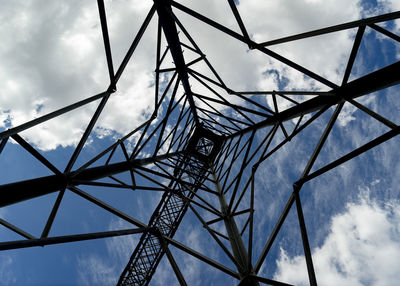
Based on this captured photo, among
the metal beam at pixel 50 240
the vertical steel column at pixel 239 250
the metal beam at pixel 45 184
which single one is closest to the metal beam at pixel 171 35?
the metal beam at pixel 45 184

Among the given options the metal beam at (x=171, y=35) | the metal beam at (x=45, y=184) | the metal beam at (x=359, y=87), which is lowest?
the metal beam at (x=45, y=184)

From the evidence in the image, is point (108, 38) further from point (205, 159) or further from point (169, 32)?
point (205, 159)

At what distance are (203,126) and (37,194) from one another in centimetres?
1129

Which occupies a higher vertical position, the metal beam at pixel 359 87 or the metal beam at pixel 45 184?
the metal beam at pixel 359 87

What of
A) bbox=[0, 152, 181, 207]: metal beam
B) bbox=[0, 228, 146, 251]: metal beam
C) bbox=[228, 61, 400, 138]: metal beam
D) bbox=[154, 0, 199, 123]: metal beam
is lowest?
bbox=[0, 228, 146, 251]: metal beam

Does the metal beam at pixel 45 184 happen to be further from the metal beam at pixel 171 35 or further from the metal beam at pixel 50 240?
the metal beam at pixel 171 35

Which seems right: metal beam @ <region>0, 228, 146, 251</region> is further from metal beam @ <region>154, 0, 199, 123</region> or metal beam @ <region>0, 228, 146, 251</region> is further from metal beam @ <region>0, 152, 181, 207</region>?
metal beam @ <region>154, 0, 199, 123</region>

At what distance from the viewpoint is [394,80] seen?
4129mm

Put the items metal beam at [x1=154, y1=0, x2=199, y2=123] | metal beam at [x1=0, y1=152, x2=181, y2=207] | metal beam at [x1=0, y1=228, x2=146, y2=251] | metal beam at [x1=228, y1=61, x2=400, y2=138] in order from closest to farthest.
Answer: metal beam at [x1=0, y1=228, x2=146, y2=251] < metal beam at [x1=0, y1=152, x2=181, y2=207] < metal beam at [x1=228, y1=61, x2=400, y2=138] < metal beam at [x1=154, y1=0, x2=199, y2=123]

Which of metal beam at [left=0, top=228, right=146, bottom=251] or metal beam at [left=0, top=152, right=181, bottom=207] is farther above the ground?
metal beam at [left=0, top=152, right=181, bottom=207]

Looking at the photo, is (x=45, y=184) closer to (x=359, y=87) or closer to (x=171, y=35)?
(x=171, y=35)

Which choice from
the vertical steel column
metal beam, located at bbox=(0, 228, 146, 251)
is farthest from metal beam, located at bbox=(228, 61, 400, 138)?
metal beam, located at bbox=(0, 228, 146, 251)

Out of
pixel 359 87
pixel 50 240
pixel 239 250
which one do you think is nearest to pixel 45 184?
pixel 50 240

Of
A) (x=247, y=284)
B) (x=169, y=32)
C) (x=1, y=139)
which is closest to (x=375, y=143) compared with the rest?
(x=247, y=284)
